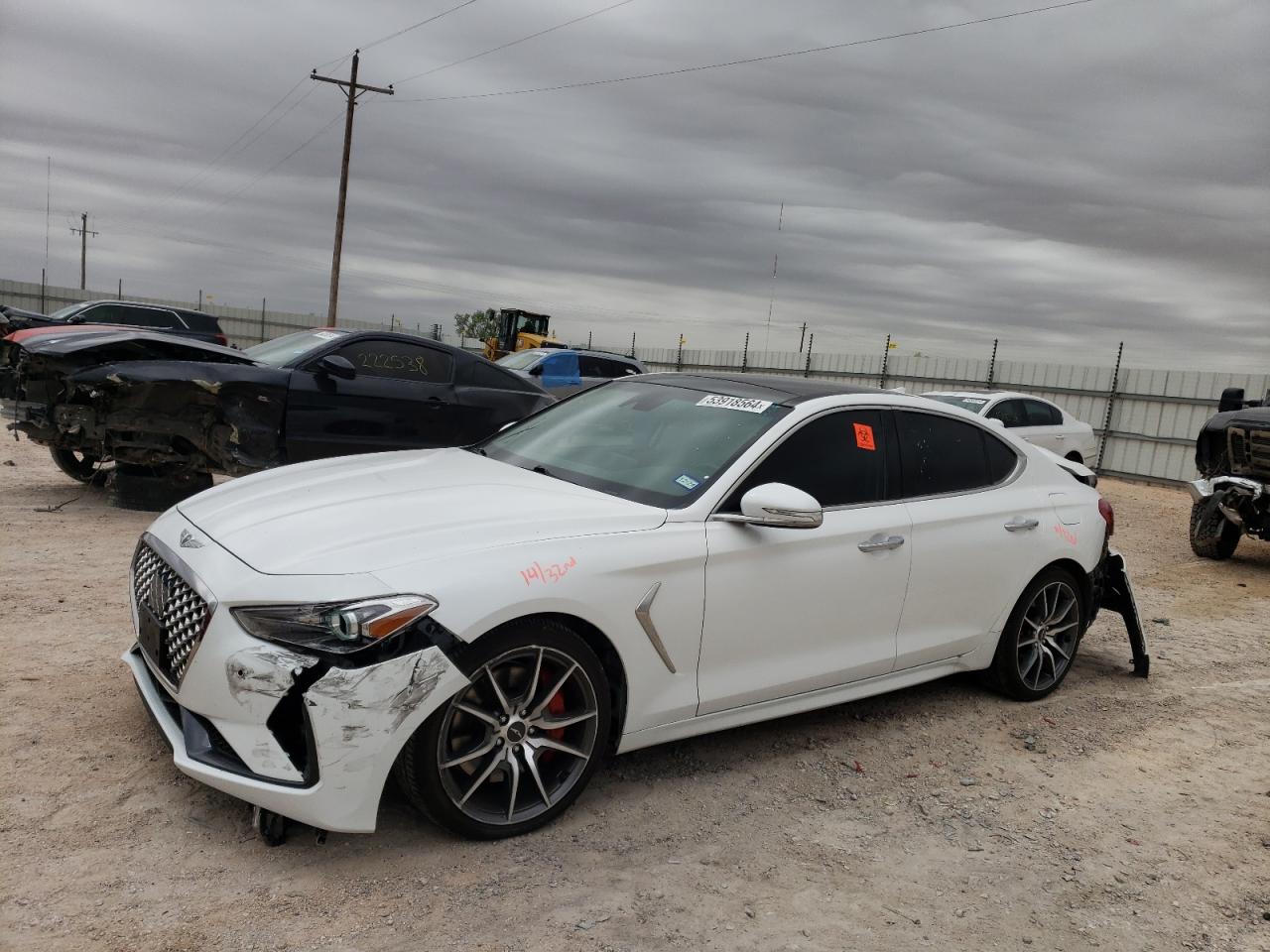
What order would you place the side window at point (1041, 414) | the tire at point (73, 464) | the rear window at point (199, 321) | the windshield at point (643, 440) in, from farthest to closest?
the rear window at point (199, 321) < the side window at point (1041, 414) < the tire at point (73, 464) < the windshield at point (643, 440)

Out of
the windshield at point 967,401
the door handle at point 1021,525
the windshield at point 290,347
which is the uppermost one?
the windshield at point 967,401

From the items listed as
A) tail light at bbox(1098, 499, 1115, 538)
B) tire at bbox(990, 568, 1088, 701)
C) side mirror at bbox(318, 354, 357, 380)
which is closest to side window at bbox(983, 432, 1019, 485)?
tire at bbox(990, 568, 1088, 701)

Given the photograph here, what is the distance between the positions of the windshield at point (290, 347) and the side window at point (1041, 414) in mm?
10269

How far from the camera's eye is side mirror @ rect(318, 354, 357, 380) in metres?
8.16

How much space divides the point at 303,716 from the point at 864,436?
8.82 ft

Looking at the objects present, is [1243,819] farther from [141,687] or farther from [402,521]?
[141,687]

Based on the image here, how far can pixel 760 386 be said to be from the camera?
4.55 m

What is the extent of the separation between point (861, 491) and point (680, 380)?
40.7 inches

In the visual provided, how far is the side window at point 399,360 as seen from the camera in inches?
348

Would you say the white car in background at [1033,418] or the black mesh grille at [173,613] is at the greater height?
the white car in background at [1033,418]

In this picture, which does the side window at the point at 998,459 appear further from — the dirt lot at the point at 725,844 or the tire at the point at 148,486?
the tire at the point at 148,486

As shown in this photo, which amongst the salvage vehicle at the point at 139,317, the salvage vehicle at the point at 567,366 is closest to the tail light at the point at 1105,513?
the salvage vehicle at the point at 567,366

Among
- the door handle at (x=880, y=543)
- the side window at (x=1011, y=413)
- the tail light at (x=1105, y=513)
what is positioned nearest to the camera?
the door handle at (x=880, y=543)

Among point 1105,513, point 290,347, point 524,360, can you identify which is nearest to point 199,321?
point 524,360
